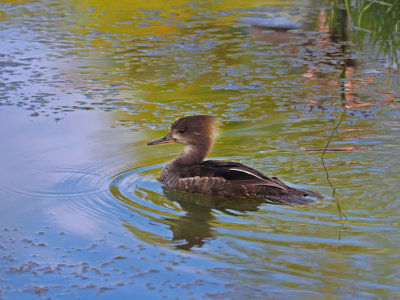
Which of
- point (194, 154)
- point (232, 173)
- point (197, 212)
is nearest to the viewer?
point (197, 212)

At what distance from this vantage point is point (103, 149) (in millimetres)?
7531

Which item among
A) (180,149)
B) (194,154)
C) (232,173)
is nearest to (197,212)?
(232,173)

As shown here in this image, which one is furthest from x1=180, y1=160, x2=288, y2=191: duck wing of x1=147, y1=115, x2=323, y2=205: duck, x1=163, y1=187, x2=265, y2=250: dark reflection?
x1=163, y1=187, x2=265, y2=250: dark reflection

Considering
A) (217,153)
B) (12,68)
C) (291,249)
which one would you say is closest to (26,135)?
(217,153)

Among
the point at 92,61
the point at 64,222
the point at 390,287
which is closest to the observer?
the point at 390,287

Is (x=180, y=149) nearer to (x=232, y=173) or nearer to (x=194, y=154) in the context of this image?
(x=194, y=154)

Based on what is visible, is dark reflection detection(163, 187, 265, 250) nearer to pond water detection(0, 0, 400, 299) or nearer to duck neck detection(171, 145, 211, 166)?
pond water detection(0, 0, 400, 299)

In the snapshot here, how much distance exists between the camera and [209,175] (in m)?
6.73

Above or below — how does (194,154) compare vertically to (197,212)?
above

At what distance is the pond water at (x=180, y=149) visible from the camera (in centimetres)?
481

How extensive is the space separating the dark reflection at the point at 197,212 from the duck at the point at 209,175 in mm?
72

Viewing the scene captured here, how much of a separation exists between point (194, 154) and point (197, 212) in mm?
1120

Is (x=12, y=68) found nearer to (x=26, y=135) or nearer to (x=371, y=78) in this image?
(x=26, y=135)

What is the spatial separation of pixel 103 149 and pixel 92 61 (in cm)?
351
